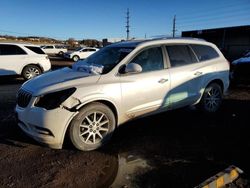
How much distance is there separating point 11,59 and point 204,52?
28.7ft

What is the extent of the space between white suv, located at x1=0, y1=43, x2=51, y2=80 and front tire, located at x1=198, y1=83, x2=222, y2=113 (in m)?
8.63

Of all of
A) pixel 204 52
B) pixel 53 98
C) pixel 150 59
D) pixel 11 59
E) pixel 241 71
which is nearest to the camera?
pixel 53 98

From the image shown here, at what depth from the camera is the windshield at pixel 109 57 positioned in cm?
517

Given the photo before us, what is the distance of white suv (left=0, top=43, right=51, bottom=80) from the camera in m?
12.2

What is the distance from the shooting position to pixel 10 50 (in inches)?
492

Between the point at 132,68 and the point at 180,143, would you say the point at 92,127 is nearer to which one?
the point at 132,68

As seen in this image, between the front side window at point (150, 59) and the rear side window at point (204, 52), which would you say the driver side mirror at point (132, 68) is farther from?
the rear side window at point (204, 52)

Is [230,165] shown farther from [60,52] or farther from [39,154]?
[60,52]

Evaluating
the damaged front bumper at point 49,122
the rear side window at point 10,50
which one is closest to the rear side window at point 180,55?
the damaged front bumper at point 49,122

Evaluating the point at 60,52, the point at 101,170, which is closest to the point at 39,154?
the point at 101,170

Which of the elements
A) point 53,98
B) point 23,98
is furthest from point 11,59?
point 53,98

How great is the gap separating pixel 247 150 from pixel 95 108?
98.7 inches

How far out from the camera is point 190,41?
6.38m

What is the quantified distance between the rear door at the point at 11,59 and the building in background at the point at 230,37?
89.1ft
